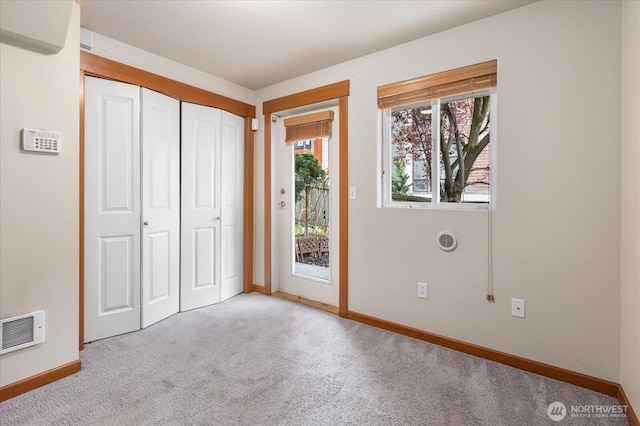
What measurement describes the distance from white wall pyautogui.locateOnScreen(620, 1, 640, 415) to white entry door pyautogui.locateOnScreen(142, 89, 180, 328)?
124 inches

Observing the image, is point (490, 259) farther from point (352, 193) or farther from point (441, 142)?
point (352, 193)

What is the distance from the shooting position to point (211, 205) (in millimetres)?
3254

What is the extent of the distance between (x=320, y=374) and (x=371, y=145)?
5.89 ft

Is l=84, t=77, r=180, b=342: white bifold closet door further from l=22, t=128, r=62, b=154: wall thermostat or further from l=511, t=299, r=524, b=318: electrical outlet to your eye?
l=511, t=299, r=524, b=318: electrical outlet

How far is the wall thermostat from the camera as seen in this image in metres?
1.77

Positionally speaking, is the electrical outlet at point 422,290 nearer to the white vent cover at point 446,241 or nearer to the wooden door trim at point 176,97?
the white vent cover at point 446,241

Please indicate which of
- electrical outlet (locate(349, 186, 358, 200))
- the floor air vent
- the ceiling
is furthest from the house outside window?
the floor air vent

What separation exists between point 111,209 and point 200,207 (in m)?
0.82

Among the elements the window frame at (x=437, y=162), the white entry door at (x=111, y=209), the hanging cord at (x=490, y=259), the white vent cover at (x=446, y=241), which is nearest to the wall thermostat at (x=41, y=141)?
the white entry door at (x=111, y=209)

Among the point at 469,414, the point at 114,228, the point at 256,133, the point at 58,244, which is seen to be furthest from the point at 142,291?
the point at 469,414

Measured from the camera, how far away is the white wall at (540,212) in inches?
70.9

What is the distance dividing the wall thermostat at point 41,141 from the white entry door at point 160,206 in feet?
2.44

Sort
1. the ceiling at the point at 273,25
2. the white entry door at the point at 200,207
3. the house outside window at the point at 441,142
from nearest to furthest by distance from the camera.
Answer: the ceiling at the point at 273,25 → the house outside window at the point at 441,142 → the white entry door at the point at 200,207

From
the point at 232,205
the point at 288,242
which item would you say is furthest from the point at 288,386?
the point at 232,205
